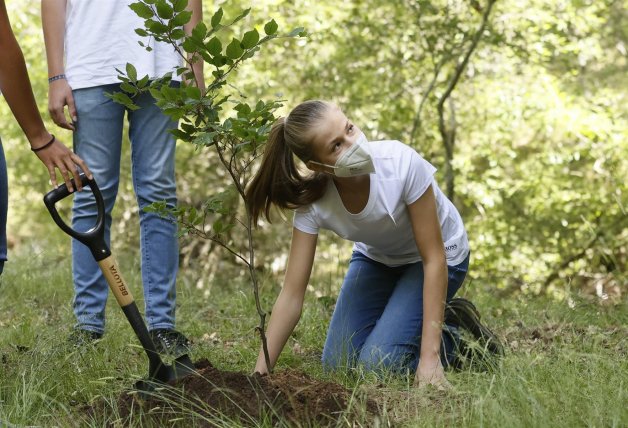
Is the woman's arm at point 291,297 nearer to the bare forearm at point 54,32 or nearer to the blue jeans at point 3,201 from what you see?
the blue jeans at point 3,201

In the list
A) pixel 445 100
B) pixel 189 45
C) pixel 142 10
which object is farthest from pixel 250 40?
pixel 445 100

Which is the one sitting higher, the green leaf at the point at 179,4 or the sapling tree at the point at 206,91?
the green leaf at the point at 179,4

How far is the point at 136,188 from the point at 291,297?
89cm

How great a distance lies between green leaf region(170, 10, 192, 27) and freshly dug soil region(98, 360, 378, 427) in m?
1.02

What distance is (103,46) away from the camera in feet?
10.4

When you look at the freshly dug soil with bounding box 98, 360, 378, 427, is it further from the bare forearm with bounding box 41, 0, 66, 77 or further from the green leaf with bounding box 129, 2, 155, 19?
the bare forearm with bounding box 41, 0, 66, 77

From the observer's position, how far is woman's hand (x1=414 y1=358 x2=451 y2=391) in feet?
8.31

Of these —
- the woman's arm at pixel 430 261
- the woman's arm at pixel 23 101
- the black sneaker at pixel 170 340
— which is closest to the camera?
the woman's arm at pixel 23 101

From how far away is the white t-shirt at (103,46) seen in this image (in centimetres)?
315

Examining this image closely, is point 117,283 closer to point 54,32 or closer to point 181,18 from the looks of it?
point 181,18

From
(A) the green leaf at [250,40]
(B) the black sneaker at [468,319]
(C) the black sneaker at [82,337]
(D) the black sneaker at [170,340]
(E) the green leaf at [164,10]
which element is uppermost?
(E) the green leaf at [164,10]

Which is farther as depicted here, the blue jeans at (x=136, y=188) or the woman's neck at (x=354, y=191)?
the blue jeans at (x=136, y=188)

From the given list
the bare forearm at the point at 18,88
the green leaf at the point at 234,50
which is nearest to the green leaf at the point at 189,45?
the green leaf at the point at 234,50

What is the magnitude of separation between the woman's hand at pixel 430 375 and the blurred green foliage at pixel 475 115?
13.0ft
